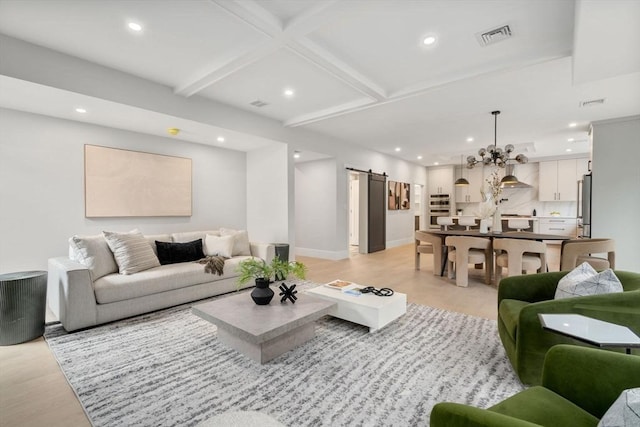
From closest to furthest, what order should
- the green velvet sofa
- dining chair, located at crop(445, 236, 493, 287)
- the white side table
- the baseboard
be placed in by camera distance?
1. the white side table
2. the green velvet sofa
3. dining chair, located at crop(445, 236, 493, 287)
4. the baseboard

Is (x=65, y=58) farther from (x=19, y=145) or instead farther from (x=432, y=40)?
(x=432, y=40)

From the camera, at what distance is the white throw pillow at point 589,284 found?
6.06 feet

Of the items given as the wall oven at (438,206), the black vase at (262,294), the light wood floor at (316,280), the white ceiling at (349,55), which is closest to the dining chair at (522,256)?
the light wood floor at (316,280)

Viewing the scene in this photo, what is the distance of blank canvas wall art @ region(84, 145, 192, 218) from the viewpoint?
3.99 m

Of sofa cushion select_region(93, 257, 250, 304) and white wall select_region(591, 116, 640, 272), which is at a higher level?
white wall select_region(591, 116, 640, 272)

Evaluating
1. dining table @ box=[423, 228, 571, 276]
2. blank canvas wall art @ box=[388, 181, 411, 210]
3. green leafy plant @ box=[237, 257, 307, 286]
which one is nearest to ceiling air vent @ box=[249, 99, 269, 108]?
green leafy plant @ box=[237, 257, 307, 286]

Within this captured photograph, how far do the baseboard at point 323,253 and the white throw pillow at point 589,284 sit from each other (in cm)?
484

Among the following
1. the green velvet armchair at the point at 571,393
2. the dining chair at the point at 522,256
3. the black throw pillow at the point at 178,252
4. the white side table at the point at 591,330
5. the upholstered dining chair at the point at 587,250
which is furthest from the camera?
the dining chair at the point at 522,256

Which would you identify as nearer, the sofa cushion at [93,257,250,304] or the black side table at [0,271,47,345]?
the black side table at [0,271,47,345]

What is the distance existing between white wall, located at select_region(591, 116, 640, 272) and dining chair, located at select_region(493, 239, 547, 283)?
1842 mm

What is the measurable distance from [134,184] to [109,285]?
1.93 meters

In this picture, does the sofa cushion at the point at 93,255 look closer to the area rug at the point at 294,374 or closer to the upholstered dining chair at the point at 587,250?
the area rug at the point at 294,374

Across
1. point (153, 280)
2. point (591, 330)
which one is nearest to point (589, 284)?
point (591, 330)

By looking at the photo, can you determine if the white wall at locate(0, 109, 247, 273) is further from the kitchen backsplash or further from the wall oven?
the wall oven
